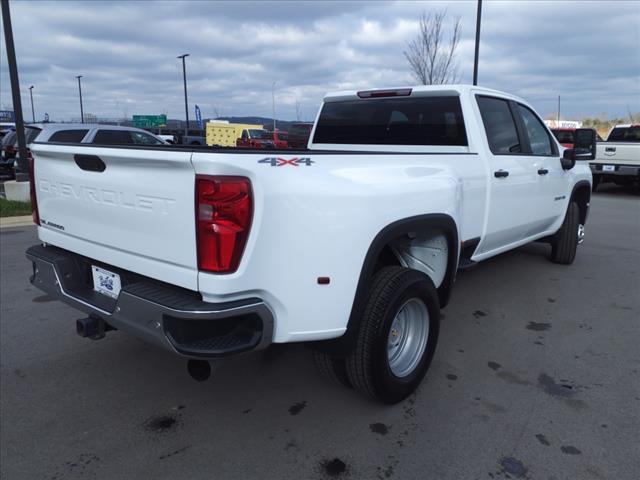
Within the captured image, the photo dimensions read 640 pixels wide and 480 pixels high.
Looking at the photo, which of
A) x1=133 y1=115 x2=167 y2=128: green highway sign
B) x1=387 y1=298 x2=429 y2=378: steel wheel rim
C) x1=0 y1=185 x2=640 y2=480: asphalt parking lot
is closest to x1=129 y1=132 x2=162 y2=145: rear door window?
x1=0 y1=185 x2=640 y2=480: asphalt parking lot

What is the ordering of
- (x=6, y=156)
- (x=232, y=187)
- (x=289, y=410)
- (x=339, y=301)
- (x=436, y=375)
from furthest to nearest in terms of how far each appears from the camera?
(x=6, y=156), (x=436, y=375), (x=289, y=410), (x=339, y=301), (x=232, y=187)

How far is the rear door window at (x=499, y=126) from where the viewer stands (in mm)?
4211

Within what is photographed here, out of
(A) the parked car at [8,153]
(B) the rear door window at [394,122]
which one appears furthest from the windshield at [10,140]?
(B) the rear door window at [394,122]

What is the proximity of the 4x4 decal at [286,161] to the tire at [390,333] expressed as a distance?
31.9 inches

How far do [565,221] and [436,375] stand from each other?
358 centimetres

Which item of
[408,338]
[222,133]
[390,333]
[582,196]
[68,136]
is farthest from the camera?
[222,133]

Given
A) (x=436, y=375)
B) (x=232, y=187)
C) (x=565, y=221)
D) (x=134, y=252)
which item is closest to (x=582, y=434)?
(x=436, y=375)

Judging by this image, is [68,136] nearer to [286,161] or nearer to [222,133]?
[286,161]

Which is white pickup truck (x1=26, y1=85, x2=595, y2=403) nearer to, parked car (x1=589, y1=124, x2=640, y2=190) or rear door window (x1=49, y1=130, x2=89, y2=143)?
rear door window (x1=49, y1=130, x2=89, y2=143)

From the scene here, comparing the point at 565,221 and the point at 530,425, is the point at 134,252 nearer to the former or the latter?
the point at 530,425

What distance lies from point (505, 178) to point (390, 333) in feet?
6.47

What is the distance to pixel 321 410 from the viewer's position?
304 cm

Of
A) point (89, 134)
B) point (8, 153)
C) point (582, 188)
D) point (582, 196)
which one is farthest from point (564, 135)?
point (8, 153)

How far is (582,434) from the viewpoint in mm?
2781
